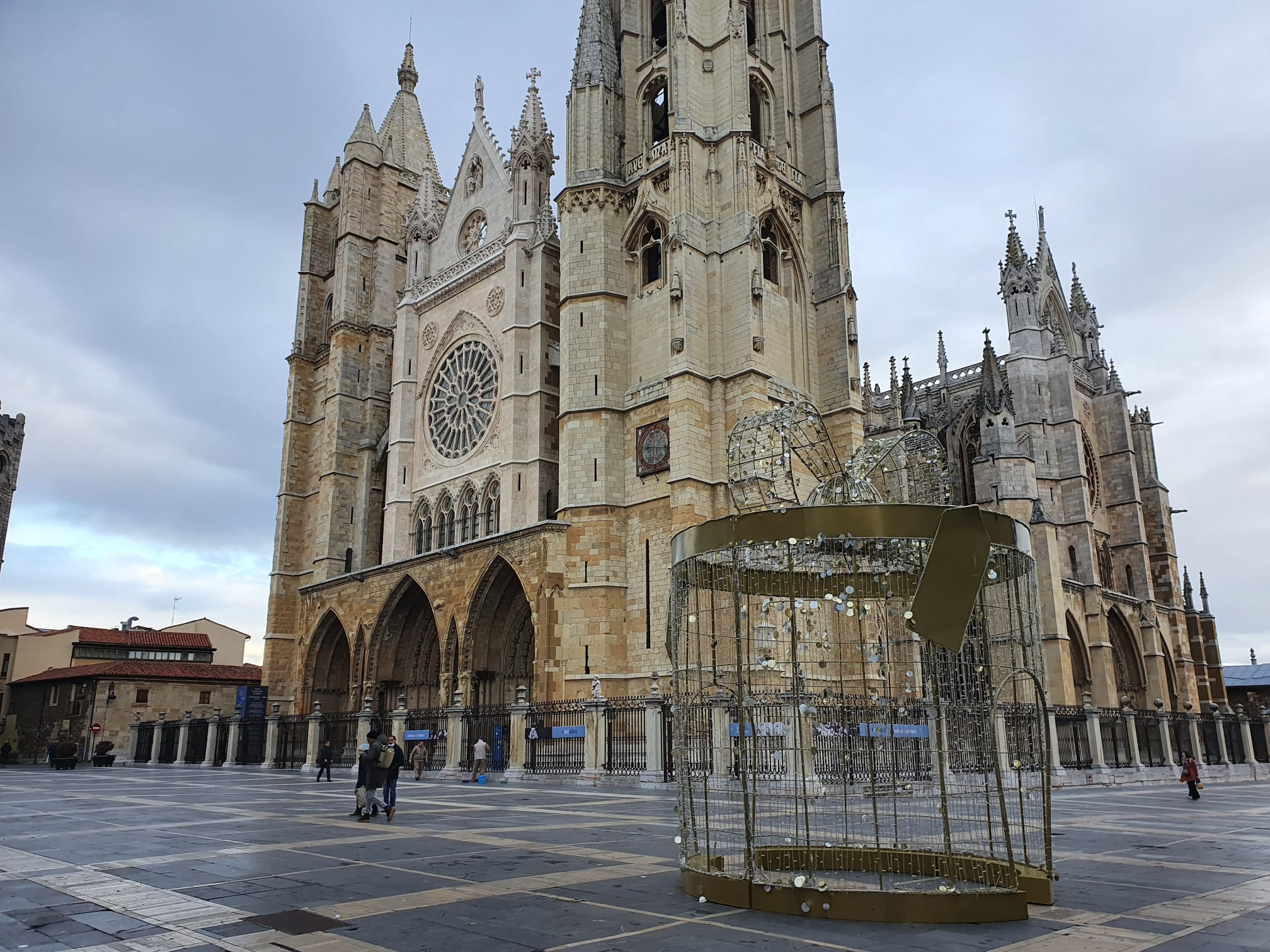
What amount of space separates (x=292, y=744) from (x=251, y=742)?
312cm

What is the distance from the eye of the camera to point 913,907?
17.8 feet

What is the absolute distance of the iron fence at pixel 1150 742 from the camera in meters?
27.4

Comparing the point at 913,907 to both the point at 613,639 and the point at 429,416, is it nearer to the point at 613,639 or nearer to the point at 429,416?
the point at 613,639

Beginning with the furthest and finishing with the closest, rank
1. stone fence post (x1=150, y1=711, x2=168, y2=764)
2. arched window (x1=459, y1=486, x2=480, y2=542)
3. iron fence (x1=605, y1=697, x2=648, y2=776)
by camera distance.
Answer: stone fence post (x1=150, y1=711, x2=168, y2=764) → arched window (x1=459, y1=486, x2=480, y2=542) → iron fence (x1=605, y1=697, x2=648, y2=776)

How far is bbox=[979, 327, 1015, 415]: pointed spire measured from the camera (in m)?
35.8

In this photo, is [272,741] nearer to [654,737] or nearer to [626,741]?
[626,741]

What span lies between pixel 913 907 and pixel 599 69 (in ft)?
95.7

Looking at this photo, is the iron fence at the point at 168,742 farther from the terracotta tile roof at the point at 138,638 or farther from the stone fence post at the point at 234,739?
the terracotta tile roof at the point at 138,638

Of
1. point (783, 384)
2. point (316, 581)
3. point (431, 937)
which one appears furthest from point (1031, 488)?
point (431, 937)

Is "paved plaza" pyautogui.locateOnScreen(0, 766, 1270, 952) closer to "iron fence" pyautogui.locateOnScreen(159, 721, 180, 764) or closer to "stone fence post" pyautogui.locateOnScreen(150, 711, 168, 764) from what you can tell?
"stone fence post" pyautogui.locateOnScreen(150, 711, 168, 764)

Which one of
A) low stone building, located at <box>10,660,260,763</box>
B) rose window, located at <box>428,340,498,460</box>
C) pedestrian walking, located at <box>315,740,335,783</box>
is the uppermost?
rose window, located at <box>428,340,498,460</box>

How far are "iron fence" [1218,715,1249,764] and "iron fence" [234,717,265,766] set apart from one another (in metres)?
33.3

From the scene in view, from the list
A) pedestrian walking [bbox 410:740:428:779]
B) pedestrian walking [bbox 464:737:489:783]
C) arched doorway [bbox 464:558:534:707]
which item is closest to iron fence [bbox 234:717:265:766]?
arched doorway [bbox 464:558:534:707]

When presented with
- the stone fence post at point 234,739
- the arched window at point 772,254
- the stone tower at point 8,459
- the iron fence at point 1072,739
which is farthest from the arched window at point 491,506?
the stone tower at point 8,459
